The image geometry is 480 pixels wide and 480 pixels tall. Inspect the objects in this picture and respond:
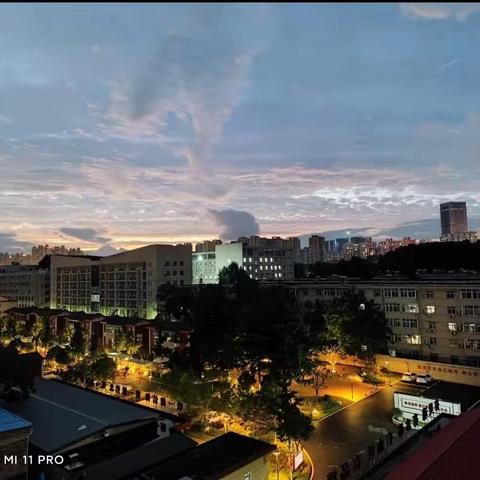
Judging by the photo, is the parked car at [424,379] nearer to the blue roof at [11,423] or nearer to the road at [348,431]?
the road at [348,431]

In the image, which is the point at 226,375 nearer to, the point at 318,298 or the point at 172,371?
the point at 172,371

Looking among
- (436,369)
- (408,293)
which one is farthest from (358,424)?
(408,293)

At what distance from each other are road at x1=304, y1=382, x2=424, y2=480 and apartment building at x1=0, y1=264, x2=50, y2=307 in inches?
2578

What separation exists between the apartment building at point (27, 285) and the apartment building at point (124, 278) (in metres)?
7.53

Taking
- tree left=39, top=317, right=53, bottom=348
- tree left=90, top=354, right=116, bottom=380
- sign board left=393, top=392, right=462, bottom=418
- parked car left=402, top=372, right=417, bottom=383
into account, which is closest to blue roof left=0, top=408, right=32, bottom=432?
tree left=90, top=354, right=116, bottom=380

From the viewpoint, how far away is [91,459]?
15.0 metres

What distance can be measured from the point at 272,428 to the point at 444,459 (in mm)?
8125

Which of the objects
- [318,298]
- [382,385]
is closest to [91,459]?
[382,385]

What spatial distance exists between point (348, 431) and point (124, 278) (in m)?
45.3

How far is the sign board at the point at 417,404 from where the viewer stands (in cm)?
2178

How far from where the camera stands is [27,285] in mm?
78938

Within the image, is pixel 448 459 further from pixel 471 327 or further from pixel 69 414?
pixel 471 327

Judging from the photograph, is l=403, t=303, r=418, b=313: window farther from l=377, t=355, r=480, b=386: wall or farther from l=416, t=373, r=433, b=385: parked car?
l=416, t=373, r=433, b=385: parked car

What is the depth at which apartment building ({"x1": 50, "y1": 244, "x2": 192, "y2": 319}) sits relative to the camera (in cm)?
5841
